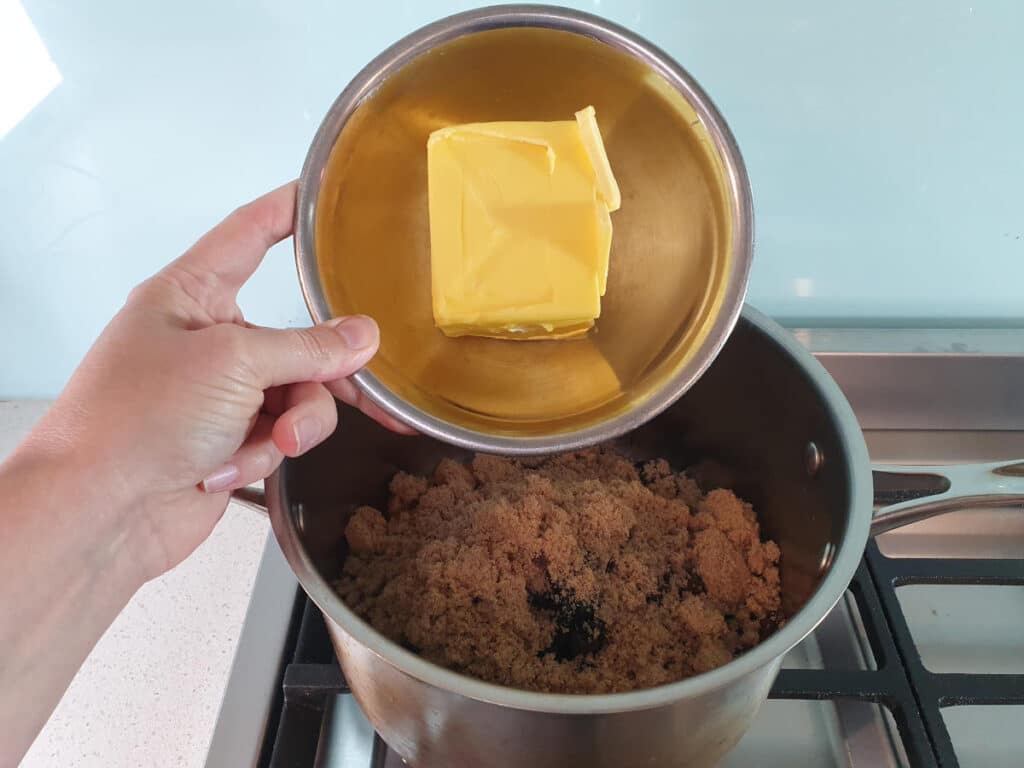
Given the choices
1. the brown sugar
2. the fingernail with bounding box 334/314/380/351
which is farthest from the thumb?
the brown sugar

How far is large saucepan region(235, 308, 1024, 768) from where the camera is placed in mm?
403

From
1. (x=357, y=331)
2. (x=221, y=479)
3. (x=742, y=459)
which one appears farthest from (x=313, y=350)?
(x=742, y=459)

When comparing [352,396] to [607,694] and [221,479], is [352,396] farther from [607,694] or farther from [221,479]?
[607,694]

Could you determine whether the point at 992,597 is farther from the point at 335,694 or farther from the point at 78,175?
the point at 78,175

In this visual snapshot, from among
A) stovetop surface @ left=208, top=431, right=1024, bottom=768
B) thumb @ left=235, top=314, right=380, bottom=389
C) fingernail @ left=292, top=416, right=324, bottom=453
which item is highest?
thumb @ left=235, top=314, right=380, bottom=389

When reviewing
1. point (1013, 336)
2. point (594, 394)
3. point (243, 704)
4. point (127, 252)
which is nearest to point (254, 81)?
point (127, 252)

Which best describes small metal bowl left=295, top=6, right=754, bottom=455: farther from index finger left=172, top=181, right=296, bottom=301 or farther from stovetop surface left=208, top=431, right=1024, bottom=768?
stovetop surface left=208, top=431, right=1024, bottom=768

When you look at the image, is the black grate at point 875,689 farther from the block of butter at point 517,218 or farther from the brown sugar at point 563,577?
the block of butter at point 517,218

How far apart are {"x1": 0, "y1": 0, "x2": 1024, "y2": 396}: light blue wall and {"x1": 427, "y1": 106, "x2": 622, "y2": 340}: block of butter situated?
0.18 meters

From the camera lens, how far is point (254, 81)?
62 centimetres

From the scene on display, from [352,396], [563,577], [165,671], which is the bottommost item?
[165,671]

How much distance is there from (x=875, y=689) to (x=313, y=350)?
438 mm

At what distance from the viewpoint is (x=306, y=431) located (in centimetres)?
51

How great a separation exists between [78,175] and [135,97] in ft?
0.33
